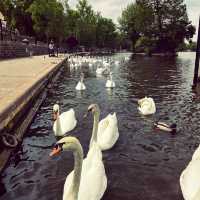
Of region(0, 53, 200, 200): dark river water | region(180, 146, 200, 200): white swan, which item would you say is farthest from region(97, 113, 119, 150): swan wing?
region(180, 146, 200, 200): white swan

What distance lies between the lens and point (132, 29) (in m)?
103

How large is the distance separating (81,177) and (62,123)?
13.7ft

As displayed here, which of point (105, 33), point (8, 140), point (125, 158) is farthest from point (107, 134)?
point (105, 33)

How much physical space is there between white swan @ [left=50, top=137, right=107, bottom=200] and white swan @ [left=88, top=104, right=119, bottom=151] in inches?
72.1

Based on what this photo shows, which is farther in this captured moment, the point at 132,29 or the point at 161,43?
the point at 132,29

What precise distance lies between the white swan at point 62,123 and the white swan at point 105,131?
1105mm

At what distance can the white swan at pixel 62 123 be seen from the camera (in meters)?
9.54

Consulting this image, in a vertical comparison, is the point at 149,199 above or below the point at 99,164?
below

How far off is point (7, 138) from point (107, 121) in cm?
282

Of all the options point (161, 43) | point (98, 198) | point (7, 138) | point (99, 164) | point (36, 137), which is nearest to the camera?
point (98, 198)

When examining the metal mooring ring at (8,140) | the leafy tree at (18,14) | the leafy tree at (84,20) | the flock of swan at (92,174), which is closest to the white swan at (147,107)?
the flock of swan at (92,174)

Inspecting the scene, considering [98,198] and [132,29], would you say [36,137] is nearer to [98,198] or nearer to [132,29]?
[98,198]

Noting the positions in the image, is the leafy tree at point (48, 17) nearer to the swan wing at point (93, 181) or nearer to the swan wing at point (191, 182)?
the swan wing at point (93, 181)

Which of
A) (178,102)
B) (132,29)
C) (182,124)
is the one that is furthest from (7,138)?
(132,29)
